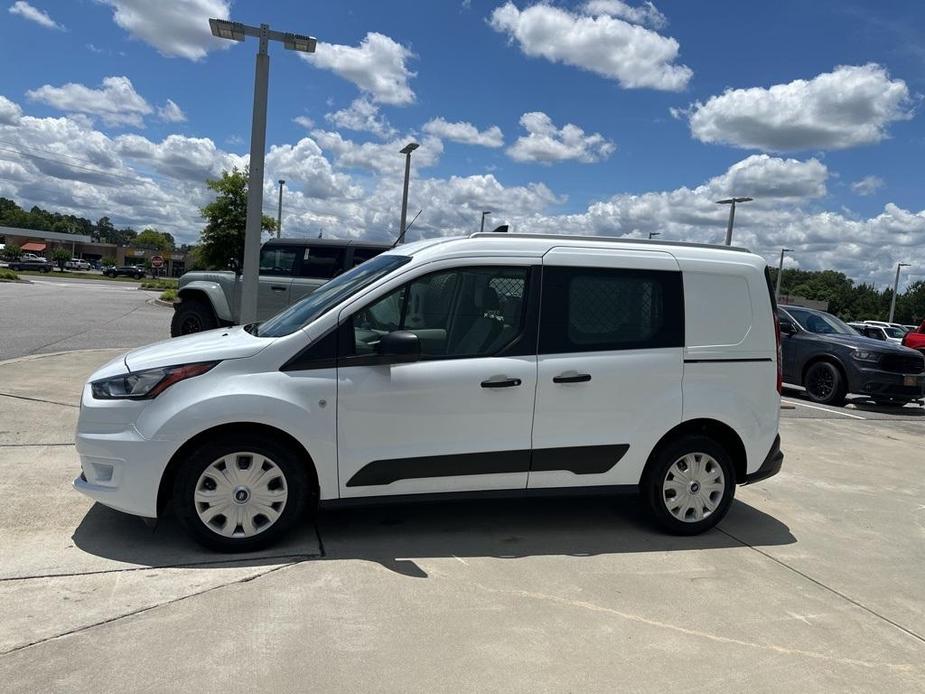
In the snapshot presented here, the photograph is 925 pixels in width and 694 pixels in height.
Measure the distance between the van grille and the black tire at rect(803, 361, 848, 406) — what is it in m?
0.68

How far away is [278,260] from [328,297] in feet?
24.8

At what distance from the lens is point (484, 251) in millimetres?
4523

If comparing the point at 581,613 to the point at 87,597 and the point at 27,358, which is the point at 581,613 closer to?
the point at 87,597

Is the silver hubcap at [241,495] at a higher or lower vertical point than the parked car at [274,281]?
lower

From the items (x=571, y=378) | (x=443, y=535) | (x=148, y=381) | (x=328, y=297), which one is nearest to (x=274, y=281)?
(x=328, y=297)

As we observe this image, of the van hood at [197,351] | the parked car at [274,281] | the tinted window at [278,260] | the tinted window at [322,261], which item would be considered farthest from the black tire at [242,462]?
the tinted window at [278,260]

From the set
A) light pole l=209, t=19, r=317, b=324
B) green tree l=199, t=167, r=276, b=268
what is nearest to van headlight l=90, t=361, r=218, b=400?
light pole l=209, t=19, r=317, b=324

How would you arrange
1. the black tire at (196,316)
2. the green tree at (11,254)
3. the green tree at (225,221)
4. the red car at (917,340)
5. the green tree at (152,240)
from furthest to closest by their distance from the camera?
the green tree at (152,240)
the green tree at (11,254)
the green tree at (225,221)
the red car at (917,340)
the black tire at (196,316)

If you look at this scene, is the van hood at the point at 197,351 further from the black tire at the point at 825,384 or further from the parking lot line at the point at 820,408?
the black tire at the point at 825,384

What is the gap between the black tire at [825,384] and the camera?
40.1 ft

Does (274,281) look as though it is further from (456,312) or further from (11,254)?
(11,254)

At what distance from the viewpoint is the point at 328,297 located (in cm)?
457

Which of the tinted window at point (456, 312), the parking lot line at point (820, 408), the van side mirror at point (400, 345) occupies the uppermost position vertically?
the tinted window at point (456, 312)

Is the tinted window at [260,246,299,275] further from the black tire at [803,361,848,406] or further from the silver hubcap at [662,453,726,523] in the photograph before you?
the black tire at [803,361,848,406]
